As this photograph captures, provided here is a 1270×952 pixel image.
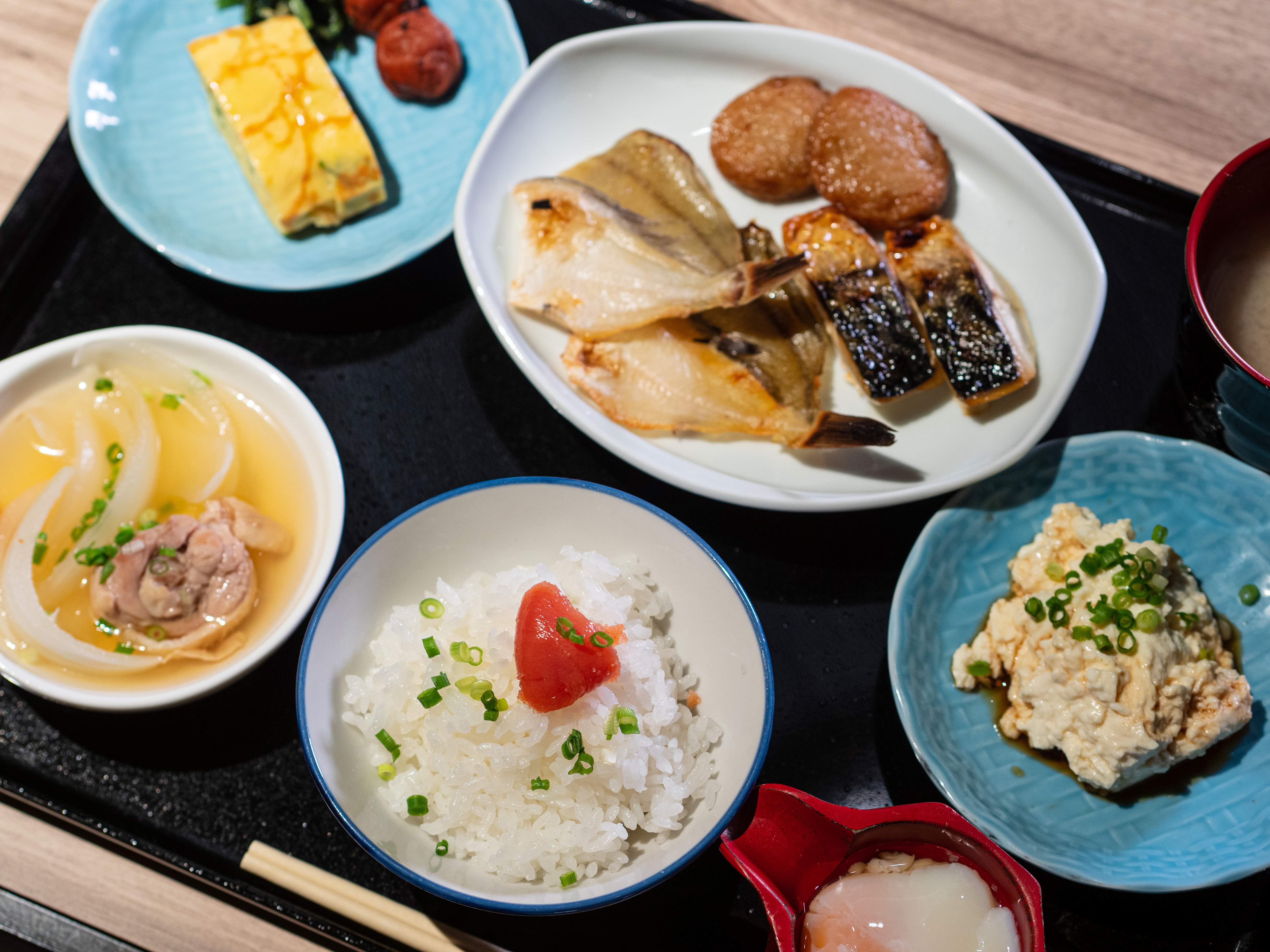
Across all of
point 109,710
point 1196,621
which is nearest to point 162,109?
point 109,710

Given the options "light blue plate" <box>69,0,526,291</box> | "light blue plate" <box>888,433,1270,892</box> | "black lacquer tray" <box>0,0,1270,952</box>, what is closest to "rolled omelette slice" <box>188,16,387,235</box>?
"light blue plate" <box>69,0,526,291</box>

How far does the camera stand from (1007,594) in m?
2.04

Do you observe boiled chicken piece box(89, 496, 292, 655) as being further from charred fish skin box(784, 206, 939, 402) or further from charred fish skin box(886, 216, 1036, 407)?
charred fish skin box(886, 216, 1036, 407)

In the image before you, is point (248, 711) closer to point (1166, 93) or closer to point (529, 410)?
point (529, 410)

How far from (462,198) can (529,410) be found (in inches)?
21.5

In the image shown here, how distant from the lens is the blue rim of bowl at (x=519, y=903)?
62.6 inches

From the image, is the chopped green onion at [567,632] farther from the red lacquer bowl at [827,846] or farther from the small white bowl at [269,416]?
the small white bowl at [269,416]

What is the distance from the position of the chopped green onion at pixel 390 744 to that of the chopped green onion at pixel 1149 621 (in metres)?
1.53

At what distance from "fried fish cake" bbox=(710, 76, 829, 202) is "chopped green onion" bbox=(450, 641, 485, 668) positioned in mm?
1400

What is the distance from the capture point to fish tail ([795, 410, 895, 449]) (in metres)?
2.00

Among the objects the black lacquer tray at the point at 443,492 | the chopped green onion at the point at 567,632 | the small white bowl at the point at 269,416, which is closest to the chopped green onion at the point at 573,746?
the chopped green onion at the point at 567,632

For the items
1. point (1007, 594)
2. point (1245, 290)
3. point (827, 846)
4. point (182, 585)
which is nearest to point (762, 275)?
point (1007, 594)

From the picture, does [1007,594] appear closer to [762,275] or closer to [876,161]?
[762,275]

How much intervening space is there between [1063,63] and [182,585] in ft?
8.75
